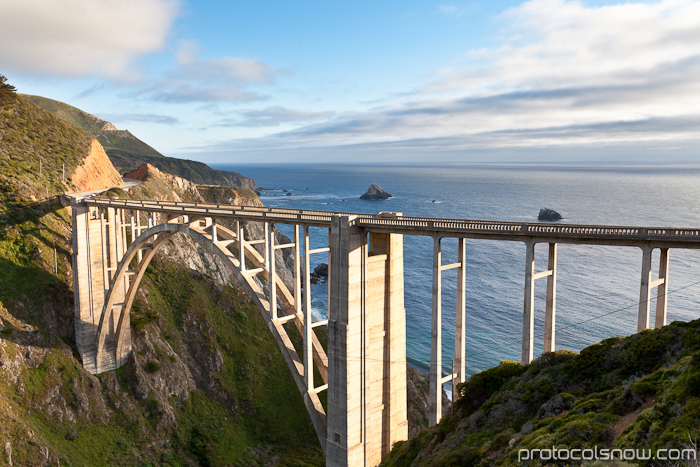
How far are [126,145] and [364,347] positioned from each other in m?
154

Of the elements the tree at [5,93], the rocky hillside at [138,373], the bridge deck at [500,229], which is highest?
the tree at [5,93]

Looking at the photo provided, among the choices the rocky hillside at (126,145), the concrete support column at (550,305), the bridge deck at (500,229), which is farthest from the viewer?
the rocky hillside at (126,145)

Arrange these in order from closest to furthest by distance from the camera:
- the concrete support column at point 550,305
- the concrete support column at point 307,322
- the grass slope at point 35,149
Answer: the concrete support column at point 550,305 → the concrete support column at point 307,322 → the grass slope at point 35,149

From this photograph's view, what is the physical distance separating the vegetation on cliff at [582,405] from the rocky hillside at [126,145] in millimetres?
133349

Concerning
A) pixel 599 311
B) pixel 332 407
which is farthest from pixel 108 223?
pixel 599 311

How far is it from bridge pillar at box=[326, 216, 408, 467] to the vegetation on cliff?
4219 mm

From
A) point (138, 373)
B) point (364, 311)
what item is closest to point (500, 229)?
point (364, 311)

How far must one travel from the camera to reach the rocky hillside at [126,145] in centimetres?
14238

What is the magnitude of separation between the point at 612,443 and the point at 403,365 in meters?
15.6

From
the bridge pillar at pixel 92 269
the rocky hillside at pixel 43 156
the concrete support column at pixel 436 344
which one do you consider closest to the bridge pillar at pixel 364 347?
the concrete support column at pixel 436 344

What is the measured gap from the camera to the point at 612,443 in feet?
42.0

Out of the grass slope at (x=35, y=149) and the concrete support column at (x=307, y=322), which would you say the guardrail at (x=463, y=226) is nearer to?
the concrete support column at (x=307, y=322)

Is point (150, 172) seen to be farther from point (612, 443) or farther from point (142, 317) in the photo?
point (612, 443)

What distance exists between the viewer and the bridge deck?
682 inches
